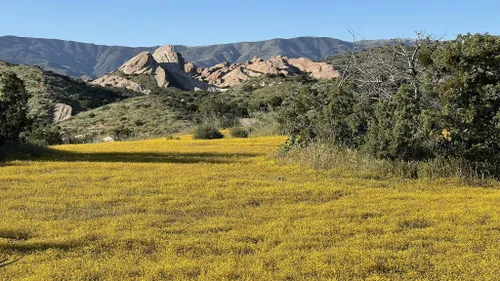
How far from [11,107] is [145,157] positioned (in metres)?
4.87

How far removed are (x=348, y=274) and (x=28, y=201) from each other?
22.2 feet

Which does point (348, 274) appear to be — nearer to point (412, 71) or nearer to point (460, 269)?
point (460, 269)

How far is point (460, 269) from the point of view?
236 inches

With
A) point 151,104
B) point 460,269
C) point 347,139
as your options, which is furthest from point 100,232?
point 151,104

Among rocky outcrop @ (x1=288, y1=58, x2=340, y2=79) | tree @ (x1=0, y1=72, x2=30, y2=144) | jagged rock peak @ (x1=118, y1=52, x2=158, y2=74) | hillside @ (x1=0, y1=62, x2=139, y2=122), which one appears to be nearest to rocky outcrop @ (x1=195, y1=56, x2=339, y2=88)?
rocky outcrop @ (x1=288, y1=58, x2=340, y2=79)

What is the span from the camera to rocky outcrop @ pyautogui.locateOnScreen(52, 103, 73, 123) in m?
48.1

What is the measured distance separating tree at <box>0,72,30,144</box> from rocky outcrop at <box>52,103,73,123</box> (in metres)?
30.7

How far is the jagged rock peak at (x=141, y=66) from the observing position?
93562 mm

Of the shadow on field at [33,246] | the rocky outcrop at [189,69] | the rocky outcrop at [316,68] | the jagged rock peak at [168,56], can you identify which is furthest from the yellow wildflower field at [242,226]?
the jagged rock peak at [168,56]

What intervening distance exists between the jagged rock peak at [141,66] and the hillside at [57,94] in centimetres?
2108

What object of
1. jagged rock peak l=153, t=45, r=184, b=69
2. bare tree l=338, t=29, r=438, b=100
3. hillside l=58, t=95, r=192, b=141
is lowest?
hillside l=58, t=95, r=192, b=141

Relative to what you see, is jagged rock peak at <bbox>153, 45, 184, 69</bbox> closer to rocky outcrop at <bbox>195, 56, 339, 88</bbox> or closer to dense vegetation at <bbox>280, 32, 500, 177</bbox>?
rocky outcrop at <bbox>195, 56, 339, 88</bbox>

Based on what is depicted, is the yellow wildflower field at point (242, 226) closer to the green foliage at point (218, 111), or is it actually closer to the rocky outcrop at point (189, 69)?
the green foliage at point (218, 111)

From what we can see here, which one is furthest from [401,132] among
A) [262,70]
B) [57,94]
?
[262,70]
